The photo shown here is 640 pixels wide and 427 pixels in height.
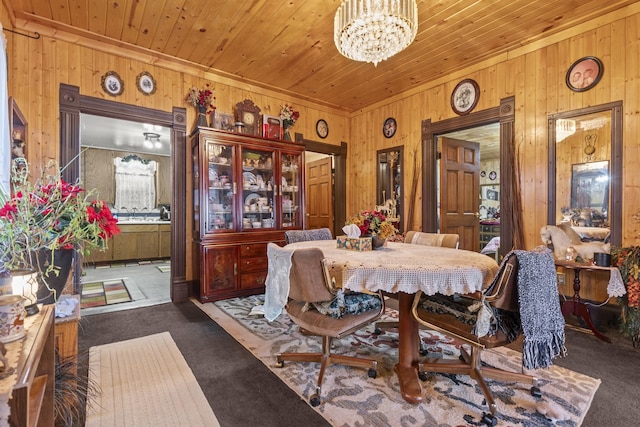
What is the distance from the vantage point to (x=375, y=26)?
2.15 metres

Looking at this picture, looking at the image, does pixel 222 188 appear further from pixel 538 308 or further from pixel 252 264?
pixel 538 308

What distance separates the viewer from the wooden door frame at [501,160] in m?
3.42

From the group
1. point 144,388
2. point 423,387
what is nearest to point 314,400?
point 423,387

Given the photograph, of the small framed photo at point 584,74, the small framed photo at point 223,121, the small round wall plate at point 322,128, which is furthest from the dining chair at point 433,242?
the small round wall plate at point 322,128

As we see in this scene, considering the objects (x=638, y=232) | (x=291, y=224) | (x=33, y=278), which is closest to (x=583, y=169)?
(x=638, y=232)

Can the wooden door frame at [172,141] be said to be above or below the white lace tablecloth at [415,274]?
above

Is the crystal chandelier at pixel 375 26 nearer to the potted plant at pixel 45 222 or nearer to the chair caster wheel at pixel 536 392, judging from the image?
the potted plant at pixel 45 222

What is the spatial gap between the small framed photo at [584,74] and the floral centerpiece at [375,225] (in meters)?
2.39

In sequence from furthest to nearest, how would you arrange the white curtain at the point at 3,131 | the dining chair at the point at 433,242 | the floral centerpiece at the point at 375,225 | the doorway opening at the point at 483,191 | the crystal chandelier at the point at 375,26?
1. the doorway opening at the point at 483,191
2. the dining chair at the point at 433,242
3. the floral centerpiece at the point at 375,225
4. the crystal chandelier at the point at 375,26
5. the white curtain at the point at 3,131

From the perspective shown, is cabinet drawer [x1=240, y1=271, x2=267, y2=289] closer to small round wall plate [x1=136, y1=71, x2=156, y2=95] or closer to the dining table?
the dining table

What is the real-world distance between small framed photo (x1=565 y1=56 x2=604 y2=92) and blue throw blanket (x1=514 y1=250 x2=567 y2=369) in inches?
92.5

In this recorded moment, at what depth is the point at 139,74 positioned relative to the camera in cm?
352

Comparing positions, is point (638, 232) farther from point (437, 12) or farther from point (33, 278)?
point (33, 278)

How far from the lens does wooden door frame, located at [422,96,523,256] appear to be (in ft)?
11.2
